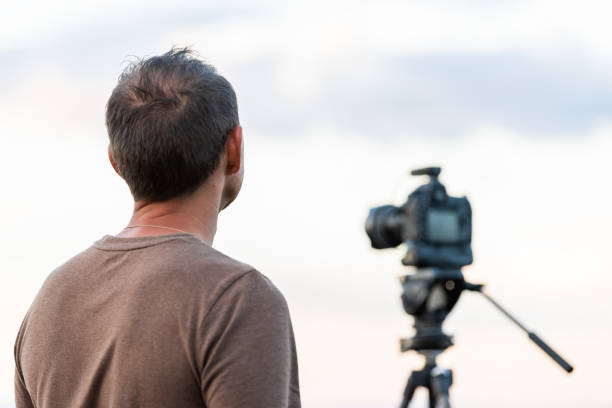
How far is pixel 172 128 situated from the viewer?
6.47 feet

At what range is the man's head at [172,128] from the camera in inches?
77.7

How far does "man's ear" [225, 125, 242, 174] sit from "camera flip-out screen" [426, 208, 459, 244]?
8.11 ft

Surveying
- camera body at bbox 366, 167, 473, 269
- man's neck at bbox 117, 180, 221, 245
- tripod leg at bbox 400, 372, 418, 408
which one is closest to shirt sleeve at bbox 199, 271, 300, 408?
man's neck at bbox 117, 180, 221, 245

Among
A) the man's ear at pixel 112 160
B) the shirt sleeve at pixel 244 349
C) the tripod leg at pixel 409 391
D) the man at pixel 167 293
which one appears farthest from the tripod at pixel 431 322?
the shirt sleeve at pixel 244 349

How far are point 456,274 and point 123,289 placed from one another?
288cm

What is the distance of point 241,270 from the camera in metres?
1.83

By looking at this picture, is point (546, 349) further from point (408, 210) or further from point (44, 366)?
point (44, 366)

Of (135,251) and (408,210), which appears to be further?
(408,210)

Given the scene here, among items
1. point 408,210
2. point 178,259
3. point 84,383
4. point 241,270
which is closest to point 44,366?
point 84,383

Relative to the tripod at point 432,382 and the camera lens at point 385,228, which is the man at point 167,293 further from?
the tripod at point 432,382

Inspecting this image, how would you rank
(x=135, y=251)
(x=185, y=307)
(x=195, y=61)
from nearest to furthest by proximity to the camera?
(x=185, y=307) < (x=135, y=251) < (x=195, y=61)

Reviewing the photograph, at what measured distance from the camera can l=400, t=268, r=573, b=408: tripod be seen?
436 centimetres

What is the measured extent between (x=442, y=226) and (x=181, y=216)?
8.72ft

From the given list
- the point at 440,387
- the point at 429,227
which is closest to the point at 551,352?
the point at 440,387
